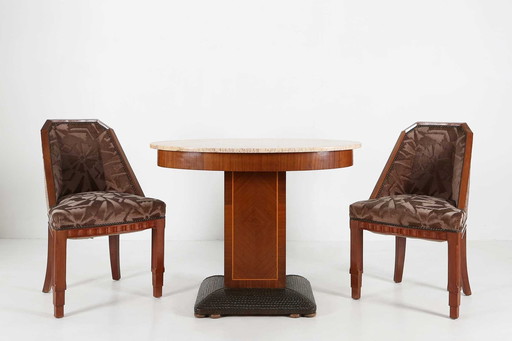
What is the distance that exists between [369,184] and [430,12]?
1453 millimetres

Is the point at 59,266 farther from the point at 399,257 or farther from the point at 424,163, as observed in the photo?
the point at 424,163

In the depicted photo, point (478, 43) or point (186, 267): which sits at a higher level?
point (478, 43)

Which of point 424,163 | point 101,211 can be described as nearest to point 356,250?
point 424,163

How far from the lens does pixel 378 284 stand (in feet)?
11.9

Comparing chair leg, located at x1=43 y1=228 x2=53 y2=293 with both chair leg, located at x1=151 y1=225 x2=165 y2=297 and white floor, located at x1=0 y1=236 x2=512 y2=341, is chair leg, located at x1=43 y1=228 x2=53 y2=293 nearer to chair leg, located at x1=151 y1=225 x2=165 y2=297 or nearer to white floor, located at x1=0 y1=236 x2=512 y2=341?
white floor, located at x1=0 y1=236 x2=512 y2=341

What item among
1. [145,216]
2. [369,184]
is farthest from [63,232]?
[369,184]

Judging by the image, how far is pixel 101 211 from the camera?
9.94ft

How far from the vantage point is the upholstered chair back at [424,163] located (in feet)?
11.5

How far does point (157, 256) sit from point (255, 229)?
1.77ft

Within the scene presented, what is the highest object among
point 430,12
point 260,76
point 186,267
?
point 430,12

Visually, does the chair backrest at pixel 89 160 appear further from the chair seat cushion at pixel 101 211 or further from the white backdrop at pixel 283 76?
the white backdrop at pixel 283 76

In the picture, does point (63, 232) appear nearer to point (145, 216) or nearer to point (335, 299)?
point (145, 216)

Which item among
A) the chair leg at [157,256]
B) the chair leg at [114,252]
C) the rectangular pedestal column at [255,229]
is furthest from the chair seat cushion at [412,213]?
the chair leg at [114,252]

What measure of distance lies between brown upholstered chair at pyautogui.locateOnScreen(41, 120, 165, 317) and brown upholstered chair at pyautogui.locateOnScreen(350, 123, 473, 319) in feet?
3.52
